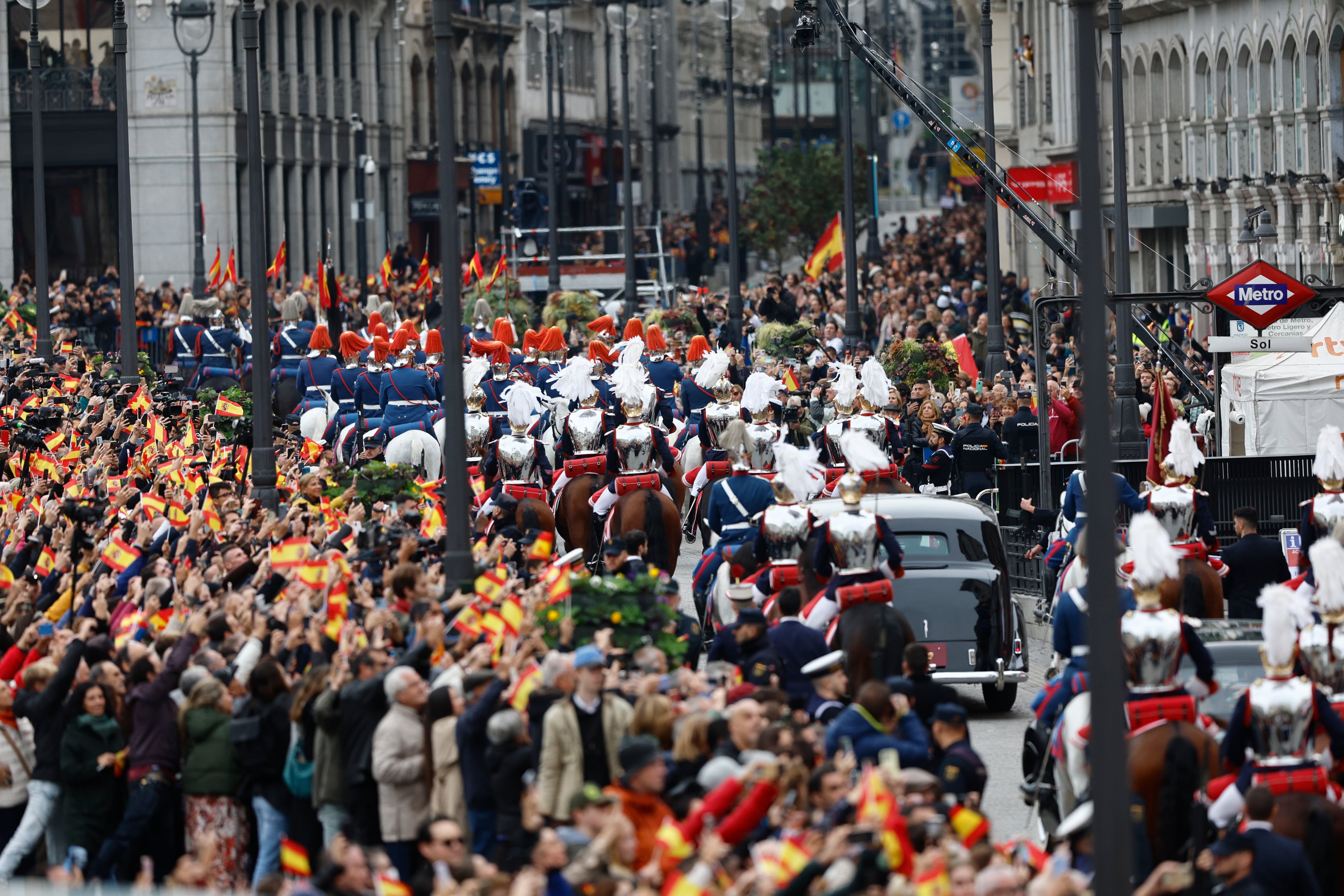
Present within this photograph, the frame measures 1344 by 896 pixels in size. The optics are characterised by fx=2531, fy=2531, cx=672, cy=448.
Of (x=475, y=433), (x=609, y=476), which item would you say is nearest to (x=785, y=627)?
(x=609, y=476)

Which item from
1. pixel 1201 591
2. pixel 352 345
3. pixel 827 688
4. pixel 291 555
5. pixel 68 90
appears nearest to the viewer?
pixel 827 688

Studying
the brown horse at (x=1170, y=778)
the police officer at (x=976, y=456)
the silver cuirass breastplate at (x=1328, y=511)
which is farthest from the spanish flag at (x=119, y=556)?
the police officer at (x=976, y=456)

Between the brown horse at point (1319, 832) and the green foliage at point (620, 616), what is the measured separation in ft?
12.2

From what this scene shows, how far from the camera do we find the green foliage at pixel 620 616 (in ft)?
44.4

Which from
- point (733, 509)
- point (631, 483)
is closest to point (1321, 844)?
point (733, 509)

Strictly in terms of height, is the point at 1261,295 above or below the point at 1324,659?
above

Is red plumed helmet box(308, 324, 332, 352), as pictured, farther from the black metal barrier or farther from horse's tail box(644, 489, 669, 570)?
the black metal barrier

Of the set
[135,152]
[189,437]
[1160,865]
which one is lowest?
[1160,865]

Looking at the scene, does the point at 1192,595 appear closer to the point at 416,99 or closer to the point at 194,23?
the point at 194,23

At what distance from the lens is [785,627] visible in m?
14.0

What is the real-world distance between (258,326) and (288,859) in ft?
42.5

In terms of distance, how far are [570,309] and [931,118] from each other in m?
12.3

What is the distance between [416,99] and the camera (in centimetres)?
7594

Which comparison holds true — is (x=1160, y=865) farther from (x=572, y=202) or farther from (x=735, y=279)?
(x=572, y=202)
